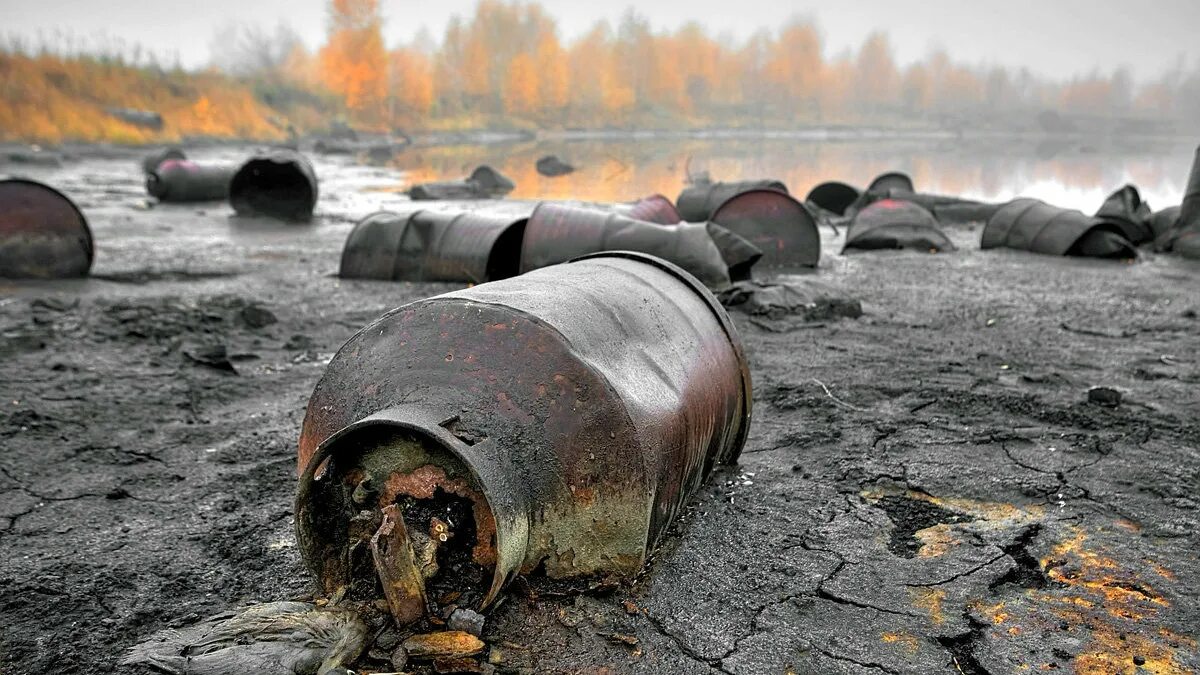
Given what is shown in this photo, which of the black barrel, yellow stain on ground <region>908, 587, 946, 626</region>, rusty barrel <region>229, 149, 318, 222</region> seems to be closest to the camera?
yellow stain on ground <region>908, 587, 946, 626</region>

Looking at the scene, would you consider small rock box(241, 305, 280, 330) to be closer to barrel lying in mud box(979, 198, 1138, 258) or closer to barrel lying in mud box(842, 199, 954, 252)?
barrel lying in mud box(842, 199, 954, 252)

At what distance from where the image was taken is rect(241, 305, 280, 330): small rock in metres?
6.23

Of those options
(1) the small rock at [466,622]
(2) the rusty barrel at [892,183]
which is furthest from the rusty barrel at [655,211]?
(1) the small rock at [466,622]

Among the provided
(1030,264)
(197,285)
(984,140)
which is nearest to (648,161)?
(1030,264)

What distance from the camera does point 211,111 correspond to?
132 feet

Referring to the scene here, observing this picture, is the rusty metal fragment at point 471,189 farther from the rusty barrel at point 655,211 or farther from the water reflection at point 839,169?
the rusty barrel at point 655,211

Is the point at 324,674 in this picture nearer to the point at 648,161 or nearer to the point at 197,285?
the point at 197,285

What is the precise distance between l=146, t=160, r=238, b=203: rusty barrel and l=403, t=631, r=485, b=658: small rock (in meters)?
14.1

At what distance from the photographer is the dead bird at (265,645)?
2131 millimetres

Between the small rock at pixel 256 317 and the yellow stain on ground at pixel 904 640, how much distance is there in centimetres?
500

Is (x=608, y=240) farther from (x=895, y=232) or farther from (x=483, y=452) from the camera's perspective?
(x=895, y=232)

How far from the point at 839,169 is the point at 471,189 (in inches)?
741

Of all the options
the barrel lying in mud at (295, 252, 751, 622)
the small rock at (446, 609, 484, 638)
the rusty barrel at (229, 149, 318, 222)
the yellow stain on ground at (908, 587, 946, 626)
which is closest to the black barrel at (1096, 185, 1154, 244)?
the yellow stain on ground at (908, 587, 946, 626)

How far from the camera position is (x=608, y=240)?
6707mm
